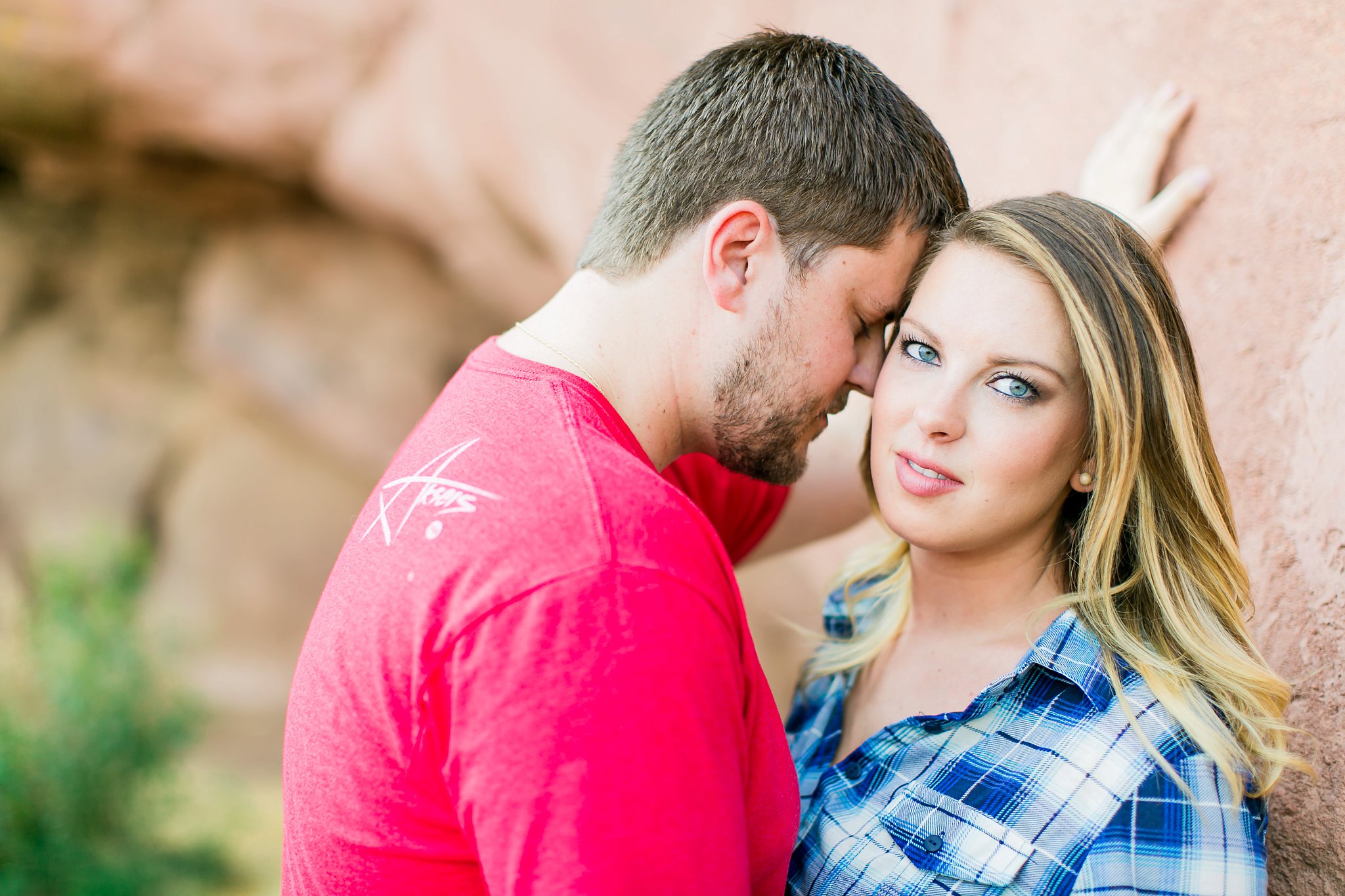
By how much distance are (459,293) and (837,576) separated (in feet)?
12.9

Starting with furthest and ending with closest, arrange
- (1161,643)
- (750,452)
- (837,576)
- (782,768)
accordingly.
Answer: (837,576)
(750,452)
(1161,643)
(782,768)

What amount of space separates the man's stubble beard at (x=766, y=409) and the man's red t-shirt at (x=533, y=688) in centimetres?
27

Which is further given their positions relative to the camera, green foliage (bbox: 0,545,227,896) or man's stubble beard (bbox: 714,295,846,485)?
green foliage (bbox: 0,545,227,896)

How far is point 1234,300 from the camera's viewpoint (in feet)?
6.18

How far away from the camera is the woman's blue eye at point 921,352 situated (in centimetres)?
168

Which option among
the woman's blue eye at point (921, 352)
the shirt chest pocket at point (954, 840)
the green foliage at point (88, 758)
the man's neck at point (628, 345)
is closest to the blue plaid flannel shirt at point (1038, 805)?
the shirt chest pocket at point (954, 840)

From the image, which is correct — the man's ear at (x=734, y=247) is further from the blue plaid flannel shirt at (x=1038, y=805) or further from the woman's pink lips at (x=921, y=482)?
the blue plaid flannel shirt at (x=1038, y=805)

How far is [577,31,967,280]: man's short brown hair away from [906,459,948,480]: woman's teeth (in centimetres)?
35

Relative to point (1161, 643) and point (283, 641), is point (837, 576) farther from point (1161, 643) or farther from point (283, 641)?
point (283, 641)

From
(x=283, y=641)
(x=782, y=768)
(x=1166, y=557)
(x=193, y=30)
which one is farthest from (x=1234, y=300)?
(x=283, y=641)

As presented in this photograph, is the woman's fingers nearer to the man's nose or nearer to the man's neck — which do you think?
the man's nose

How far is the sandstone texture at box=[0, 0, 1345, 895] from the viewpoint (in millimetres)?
1735

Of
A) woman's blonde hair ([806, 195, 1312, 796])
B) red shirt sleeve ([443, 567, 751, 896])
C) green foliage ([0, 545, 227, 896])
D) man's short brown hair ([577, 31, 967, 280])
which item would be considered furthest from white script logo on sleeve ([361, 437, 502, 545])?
green foliage ([0, 545, 227, 896])

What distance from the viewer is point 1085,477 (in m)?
1.66
